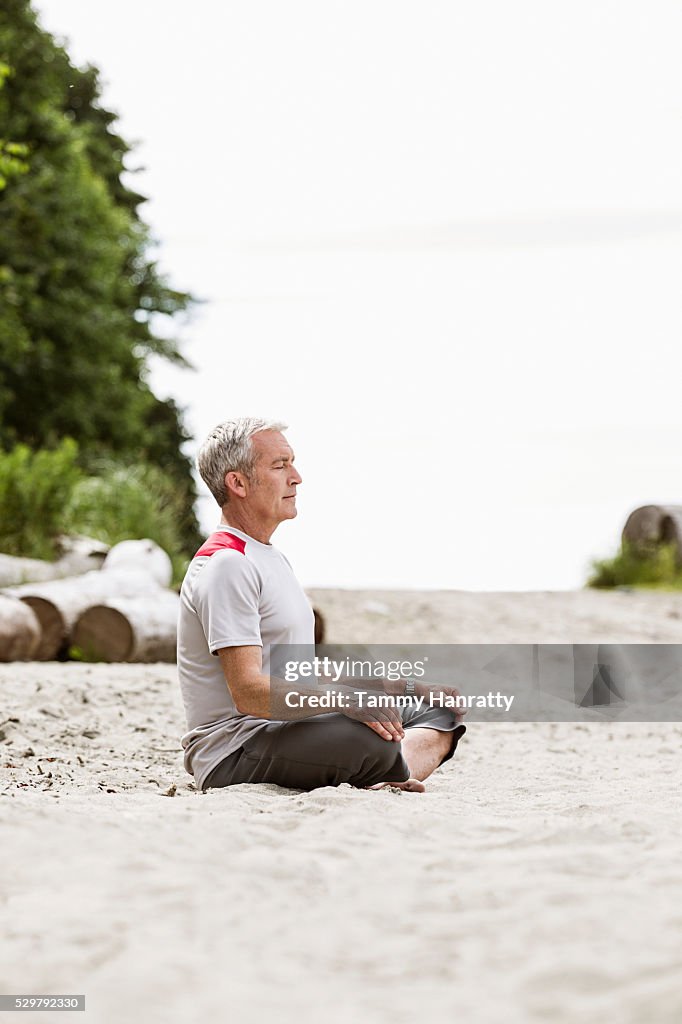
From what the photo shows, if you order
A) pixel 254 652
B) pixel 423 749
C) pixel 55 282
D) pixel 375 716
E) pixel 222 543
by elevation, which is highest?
pixel 55 282

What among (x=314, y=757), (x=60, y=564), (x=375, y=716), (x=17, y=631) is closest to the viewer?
(x=375, y=716)

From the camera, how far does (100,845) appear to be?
10.8 ft

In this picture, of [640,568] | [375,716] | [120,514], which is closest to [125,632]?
[375,716]

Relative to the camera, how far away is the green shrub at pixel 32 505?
45.1 ft

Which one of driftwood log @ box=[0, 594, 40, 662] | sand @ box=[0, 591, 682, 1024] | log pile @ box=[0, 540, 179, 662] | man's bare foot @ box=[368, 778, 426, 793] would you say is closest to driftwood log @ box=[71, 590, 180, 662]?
log pile @ box=[0, 540, 179, 662]

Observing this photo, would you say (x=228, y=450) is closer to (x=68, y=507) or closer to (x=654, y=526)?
(x=68, y=507)

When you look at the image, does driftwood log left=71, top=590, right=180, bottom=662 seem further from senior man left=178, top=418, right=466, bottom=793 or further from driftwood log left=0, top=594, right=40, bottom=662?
senior man left=178, top=418, right=466, bottom=793

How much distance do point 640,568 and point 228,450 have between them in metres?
15.6

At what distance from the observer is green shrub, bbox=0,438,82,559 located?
45.1 feet

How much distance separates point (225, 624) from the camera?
390cm

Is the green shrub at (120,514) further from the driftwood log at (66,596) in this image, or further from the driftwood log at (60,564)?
the driftwood log at (66,596)

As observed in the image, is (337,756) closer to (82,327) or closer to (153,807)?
(153,807)

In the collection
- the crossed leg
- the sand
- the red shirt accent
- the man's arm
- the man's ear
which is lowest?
the sand

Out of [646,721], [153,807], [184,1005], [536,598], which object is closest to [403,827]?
[153,807]
